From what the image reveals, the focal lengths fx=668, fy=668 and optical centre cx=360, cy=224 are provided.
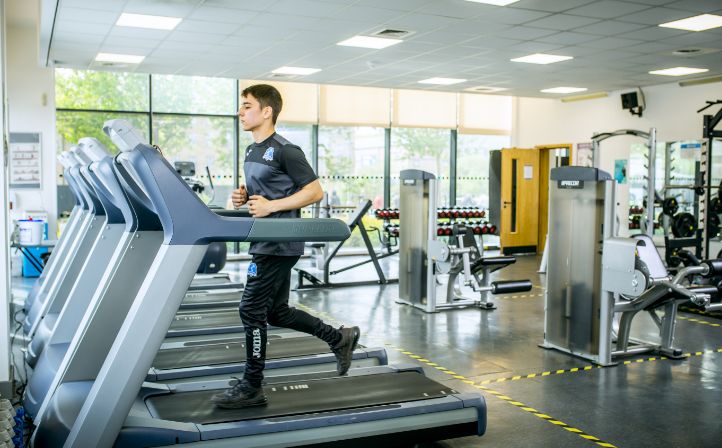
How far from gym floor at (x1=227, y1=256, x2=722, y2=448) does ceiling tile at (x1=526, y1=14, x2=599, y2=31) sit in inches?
116

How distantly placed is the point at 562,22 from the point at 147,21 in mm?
4203

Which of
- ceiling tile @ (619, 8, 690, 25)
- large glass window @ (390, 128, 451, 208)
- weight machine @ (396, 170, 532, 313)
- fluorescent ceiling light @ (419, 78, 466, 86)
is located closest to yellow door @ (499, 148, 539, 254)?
large glass window @ (390, 128, 451, 208)

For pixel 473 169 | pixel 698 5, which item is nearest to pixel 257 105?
pixel 698 5

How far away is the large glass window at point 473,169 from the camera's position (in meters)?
13.2

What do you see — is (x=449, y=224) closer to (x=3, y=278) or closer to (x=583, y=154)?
(x=583, y=154)

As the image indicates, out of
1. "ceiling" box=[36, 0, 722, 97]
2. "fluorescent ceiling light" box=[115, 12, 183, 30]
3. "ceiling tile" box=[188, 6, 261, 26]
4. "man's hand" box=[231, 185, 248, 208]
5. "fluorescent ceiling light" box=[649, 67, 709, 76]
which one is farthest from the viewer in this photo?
"fluorescent ceiling light" box=[649, 67, 709, 76]

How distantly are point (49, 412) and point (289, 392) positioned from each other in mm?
1122

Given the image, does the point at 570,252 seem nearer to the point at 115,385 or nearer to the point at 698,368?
the point at 698,368

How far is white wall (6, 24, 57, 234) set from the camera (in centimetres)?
932

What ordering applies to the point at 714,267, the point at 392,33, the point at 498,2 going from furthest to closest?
the point at 392,33 < the point at 498,2 < the point at 714,267

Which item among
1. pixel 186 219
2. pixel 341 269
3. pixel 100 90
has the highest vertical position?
pixel 100 90

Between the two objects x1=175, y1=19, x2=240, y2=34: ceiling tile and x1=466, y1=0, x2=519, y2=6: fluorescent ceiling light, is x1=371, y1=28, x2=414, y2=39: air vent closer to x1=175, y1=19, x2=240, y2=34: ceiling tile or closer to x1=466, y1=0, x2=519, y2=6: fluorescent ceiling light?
x1=466, y1=0, x2=519, y2=6: fluorescent ceiling light

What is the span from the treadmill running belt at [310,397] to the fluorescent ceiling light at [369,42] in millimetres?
4798

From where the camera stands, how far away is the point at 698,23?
265 inches
